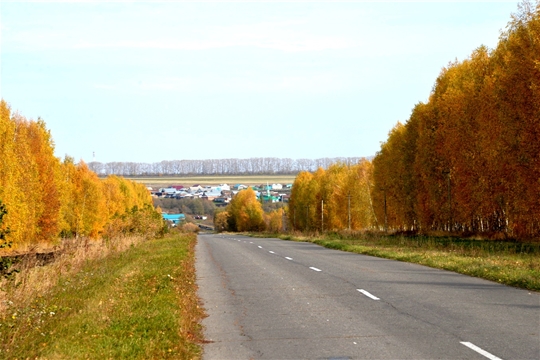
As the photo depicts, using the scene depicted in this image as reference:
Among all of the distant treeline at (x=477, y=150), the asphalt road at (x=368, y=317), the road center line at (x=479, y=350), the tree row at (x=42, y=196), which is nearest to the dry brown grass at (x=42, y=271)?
the asphalt road at (x=368, y=317)

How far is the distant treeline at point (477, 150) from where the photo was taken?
1190 inches

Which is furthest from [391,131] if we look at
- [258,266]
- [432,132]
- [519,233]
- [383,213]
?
[258,266]

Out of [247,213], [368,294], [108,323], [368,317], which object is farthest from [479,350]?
[247,213]

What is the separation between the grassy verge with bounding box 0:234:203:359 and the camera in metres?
8.48

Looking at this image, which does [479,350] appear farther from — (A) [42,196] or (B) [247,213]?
(B) [247,213]

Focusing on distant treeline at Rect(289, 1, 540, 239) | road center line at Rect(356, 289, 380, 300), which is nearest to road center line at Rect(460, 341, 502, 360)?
road center line at Rect(356, 289, 380, 300)

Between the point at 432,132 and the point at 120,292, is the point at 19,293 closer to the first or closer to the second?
the point at 120,292

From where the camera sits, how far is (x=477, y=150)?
39844mm

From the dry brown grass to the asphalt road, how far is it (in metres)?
3.83

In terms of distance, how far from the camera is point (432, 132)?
4872 cm

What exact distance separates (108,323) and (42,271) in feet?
34.9

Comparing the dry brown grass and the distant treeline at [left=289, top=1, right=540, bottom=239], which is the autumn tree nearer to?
the distant treeline at [left=289, top=1, right=540, bottom=239]

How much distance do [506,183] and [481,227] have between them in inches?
665

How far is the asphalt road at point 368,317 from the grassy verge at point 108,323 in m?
0.51
